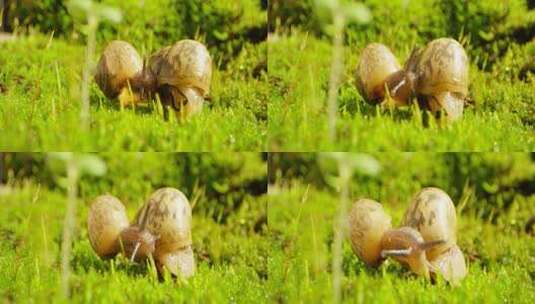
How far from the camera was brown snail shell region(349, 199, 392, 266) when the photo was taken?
4.35m

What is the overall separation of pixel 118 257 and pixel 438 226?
113 cm

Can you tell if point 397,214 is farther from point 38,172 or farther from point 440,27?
point 38,172

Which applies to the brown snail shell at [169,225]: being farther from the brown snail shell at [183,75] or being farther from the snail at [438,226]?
the snail at [438,226]

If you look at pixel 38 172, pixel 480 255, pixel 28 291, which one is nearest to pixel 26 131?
pixel 38 172

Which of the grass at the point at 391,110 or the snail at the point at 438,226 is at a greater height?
the grass at the point at 391,110

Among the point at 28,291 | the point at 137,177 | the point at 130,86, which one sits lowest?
the point at 28,291

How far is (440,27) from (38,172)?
A: 153cm

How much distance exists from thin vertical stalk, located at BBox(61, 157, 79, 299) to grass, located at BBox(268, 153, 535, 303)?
27.6 inches

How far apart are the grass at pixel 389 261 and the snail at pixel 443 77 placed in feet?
1.28

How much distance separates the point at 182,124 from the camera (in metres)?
4.40

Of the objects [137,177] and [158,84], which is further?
[137,177]

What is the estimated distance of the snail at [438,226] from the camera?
4277 millimetres

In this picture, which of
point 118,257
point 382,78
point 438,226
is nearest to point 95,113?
point 118,257

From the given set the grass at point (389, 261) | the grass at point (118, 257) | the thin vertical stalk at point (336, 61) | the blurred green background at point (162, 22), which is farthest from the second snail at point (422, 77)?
the grass at point (118, 257)
